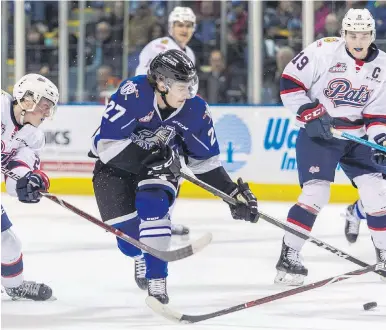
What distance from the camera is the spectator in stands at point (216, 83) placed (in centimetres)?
710

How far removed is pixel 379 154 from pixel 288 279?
23.0 inches

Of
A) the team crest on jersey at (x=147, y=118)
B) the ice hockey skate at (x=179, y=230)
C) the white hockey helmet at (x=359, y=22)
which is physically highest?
the white hockey helmet at (x=359, y=22)

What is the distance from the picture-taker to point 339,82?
13.9 feet

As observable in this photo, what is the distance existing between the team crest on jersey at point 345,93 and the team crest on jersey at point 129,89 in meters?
0.94

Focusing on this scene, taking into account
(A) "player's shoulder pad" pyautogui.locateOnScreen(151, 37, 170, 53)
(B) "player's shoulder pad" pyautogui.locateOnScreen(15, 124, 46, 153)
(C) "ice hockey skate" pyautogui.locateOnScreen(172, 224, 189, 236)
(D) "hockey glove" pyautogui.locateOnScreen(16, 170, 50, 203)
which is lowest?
(C) "ice hockey skate" pyautogui.locateOnScreen(172, 224, 189, 236)

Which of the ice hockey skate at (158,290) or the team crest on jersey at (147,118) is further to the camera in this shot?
the team crest on jersey at (147,118)

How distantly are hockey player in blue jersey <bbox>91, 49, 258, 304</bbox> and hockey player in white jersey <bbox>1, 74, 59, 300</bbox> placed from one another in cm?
21

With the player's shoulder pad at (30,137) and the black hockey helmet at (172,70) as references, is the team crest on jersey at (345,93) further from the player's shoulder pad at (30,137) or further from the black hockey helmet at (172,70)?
the player's shoulder pad at (30,137)

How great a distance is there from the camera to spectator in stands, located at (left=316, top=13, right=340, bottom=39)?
6.89 m

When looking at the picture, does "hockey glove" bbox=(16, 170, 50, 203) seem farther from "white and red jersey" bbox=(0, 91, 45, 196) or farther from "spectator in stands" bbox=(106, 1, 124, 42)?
"spectator in stands" bbox=(106, 1, 124, 42)

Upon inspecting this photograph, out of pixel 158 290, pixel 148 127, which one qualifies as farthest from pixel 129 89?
pixel 158 290

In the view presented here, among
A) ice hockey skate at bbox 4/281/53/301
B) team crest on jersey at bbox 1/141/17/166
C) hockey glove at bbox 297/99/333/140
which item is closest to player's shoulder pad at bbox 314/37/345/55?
hockey glove at bbox 297/99/333/140

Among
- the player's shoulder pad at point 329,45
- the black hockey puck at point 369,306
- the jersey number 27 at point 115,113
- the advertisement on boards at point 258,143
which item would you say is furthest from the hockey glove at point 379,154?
the advertisement on boards at point 258,143

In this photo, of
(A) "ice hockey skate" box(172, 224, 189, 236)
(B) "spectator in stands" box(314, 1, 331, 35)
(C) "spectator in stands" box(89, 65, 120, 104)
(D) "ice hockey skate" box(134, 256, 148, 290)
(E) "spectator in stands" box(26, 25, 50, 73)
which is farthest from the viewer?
(E) "spectator in stands" box(26, 25, 50, 73)
